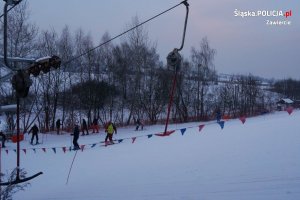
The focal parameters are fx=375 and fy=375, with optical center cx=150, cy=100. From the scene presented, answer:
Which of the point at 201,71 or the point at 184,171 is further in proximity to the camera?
the point at 201,71

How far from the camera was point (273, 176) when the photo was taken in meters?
10.5

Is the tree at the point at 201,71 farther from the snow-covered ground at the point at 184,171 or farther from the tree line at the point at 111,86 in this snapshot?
the snow-covered ground at the point at 184,171

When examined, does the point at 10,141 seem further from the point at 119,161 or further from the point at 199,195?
the point at 199,195

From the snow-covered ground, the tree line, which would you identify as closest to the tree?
the tree line

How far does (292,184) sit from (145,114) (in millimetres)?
40445

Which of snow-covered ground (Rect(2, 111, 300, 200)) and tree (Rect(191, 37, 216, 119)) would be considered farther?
tree (Rect(191, 37, 216, 119))

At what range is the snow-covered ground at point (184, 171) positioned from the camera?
9.86 meters

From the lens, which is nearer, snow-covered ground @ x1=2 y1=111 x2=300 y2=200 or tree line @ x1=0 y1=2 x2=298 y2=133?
snow-covered ground @ x1=2 y1=111 x2=300 y2=200

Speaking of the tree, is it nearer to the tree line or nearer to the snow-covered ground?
the tree line

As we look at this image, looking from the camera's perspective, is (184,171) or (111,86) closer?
(184,171)

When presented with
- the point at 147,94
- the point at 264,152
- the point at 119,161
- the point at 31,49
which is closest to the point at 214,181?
the point at 264,152

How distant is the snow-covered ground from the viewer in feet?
32.3

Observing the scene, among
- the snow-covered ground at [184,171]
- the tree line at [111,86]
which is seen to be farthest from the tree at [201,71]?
the snow-covered ground at [184,171]

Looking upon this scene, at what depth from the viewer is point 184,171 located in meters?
12.7
